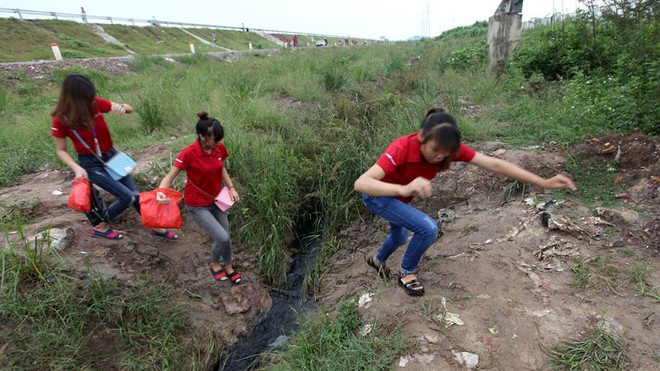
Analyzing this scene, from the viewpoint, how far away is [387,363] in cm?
218

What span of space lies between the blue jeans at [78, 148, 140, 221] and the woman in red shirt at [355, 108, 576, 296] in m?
2.29

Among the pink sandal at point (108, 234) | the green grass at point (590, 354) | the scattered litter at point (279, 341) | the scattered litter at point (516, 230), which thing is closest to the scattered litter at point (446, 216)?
the scattered litter at point (516, 230)

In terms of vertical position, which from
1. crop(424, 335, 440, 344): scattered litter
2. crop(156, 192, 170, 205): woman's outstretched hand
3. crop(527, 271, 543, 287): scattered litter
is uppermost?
crop(156, 192, 170, 205): woman's outstretched hand

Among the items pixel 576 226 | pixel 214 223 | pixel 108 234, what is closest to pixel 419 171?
pixel 576 226

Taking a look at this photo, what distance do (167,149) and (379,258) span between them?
3.33m

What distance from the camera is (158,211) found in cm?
268

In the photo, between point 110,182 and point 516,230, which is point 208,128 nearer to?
point 110,182

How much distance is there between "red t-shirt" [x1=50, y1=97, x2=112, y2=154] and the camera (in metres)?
2.73

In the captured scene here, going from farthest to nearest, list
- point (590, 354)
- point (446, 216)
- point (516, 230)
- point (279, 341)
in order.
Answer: point (446, 216) → point (279, 341) → point (516, 230) → point (590, 354)

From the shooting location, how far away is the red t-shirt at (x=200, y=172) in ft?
8.96

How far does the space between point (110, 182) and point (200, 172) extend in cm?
98

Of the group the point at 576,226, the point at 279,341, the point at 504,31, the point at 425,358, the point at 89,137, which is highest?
the point at 504,31

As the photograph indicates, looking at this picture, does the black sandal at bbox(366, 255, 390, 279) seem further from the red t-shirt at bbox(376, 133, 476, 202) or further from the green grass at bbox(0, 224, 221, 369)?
the green grass at bbox(0, 224, 221, 369)

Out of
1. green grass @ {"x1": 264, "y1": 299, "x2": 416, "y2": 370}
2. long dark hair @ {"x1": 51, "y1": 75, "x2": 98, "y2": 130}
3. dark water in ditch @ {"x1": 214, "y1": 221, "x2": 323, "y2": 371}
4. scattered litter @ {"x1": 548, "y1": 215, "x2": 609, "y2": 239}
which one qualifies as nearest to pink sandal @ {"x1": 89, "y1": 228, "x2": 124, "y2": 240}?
long dark hair @ {"x1": 51, "y1": 75, "x2": 98, "y2": 130}
